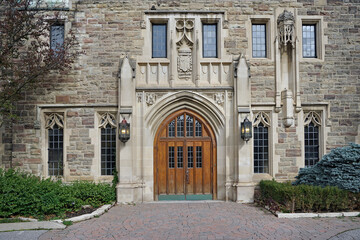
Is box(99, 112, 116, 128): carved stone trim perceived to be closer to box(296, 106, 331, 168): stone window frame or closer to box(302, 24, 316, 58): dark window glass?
box(296, 106, 331, 168): stone window frame

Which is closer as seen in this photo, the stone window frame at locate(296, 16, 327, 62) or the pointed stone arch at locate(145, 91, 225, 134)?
the pointed stone arch at locate(145, 91, 225, 134)

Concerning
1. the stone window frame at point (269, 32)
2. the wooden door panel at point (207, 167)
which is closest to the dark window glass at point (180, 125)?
the wooden door panel at point (207, 167)

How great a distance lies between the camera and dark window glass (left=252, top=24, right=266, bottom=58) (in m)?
11.2

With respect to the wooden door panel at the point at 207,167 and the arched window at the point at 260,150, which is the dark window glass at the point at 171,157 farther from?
the arched window at the point at 260,150

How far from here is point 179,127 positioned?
35.7 feet

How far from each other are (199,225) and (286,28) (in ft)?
23.4

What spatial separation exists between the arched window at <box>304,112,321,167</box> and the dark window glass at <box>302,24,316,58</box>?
7.14ft

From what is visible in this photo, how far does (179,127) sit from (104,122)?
8.55ft

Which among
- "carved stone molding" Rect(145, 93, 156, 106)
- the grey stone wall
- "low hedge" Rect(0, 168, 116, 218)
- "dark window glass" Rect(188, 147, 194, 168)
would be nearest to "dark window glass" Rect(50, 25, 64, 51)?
the grey stone wall

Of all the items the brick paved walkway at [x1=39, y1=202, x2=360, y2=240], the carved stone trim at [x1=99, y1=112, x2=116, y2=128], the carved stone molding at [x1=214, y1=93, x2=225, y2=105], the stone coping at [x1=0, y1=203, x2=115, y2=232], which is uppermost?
the carved stone molding at [x1=214, y1=93, x2=225, y2=105]

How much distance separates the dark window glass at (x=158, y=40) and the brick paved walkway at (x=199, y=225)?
210 inches

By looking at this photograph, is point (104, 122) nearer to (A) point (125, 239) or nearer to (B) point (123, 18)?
(B) point (123, 18)

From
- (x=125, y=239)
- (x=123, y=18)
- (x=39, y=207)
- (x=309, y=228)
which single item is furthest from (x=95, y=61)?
(x=309, y=228)

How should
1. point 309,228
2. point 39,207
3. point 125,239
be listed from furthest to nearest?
point 39,207, point 309,228, point 125,239
